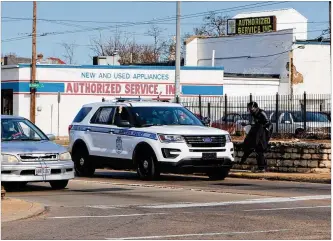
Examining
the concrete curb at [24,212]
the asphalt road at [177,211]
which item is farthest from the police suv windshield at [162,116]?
the concrete curb at [24,212]

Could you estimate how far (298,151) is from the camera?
23.1 m

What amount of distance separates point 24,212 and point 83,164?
955 centimetres

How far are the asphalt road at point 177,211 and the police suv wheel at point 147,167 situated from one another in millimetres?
325

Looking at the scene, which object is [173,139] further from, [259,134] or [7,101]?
[7,101]

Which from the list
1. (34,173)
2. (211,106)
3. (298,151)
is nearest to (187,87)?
(211,106)

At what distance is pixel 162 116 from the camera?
69.9 ft

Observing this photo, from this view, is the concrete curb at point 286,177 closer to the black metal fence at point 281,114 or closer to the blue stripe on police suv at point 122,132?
the blue stripe on police suv at point 122,132

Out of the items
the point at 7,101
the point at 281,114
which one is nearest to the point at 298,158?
the point at 281,114

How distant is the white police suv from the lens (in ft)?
65.8

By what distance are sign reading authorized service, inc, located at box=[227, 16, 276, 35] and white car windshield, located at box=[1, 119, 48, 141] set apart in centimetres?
5188

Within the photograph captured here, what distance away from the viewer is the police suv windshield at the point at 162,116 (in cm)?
2111

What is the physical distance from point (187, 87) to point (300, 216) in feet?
146

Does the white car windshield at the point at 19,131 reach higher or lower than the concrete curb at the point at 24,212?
higher

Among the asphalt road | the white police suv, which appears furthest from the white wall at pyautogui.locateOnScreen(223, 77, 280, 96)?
the asphalt road
